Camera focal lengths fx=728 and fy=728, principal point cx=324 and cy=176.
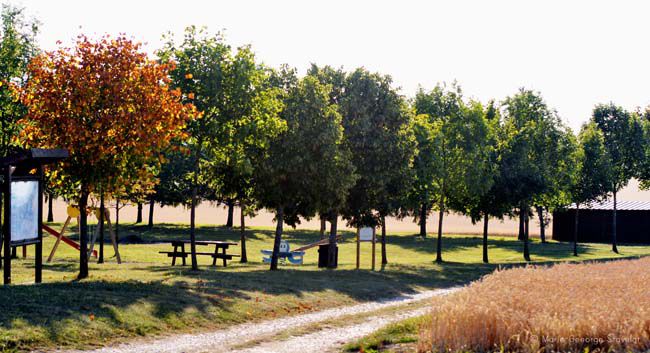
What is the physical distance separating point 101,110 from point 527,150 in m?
31.0

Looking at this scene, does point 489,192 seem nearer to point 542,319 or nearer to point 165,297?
point 165,297

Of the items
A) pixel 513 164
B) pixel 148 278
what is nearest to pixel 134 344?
pixel 148 278

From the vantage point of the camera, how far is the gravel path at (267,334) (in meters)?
15.7

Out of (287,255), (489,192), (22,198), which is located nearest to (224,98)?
(22,198)

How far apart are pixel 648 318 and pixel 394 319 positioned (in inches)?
360

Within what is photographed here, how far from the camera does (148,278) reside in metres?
26.1

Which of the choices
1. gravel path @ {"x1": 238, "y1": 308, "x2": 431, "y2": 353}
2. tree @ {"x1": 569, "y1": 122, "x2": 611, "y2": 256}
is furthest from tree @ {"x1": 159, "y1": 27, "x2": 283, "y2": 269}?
tree @ {"x1": 569, "y1": 122, "x2": 611, "y2": 256}

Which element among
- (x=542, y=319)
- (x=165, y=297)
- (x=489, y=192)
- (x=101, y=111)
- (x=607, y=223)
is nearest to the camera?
(x=542, y=319)

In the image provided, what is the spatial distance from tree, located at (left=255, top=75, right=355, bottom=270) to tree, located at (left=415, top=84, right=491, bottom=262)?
37.6ft

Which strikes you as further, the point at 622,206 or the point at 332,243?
the point at 622,206

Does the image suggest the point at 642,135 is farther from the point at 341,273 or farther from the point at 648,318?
the point at 648,318

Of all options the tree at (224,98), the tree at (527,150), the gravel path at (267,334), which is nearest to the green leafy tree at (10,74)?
the tree at (224,98)

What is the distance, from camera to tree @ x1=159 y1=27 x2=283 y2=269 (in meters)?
30.2

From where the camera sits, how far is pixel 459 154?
44.7 meters
